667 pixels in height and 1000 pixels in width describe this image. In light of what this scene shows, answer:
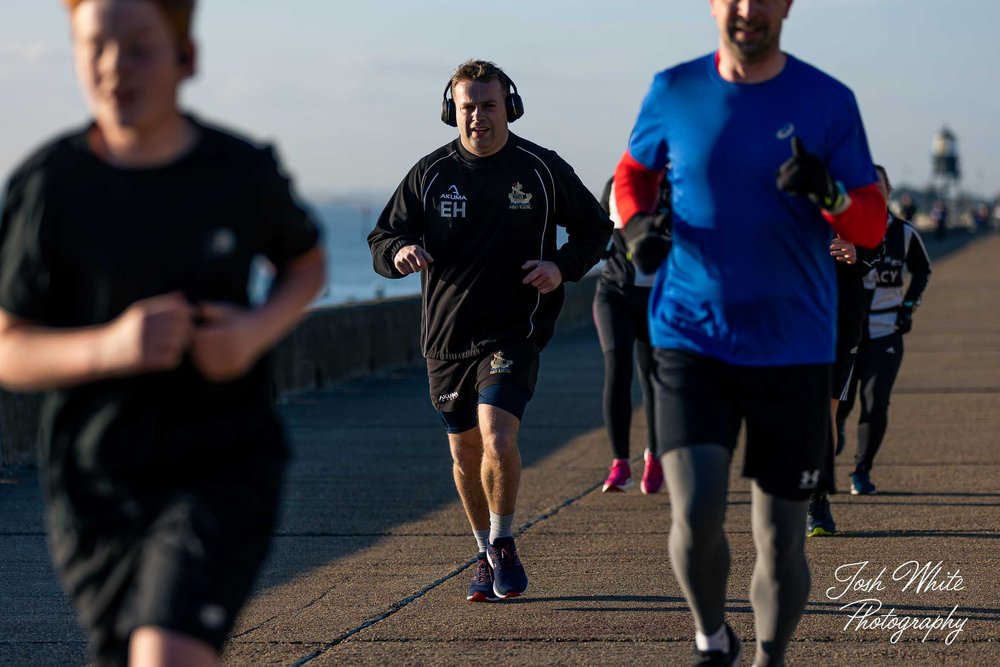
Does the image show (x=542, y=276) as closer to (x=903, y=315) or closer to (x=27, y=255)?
(x=903, y=315)

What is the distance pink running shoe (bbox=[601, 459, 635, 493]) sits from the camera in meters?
9.59

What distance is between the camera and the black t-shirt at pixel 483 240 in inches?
269

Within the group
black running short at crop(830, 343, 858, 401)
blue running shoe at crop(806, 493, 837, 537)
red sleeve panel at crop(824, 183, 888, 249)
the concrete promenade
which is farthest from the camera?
black running short at crop(830, 343, 858, 401)

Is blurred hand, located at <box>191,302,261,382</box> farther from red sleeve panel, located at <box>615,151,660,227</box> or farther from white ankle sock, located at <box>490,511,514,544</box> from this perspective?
white ankle sock, located at <box>490,511,514,544</box>

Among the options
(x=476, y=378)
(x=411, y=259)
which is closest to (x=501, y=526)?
(x=476, y=378)

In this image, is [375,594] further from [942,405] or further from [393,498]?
[942,405]

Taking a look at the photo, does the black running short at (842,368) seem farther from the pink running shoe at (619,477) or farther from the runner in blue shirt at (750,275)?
the runner in blue shirt at (750,275)

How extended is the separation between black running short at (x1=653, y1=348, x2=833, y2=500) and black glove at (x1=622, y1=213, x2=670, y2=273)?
29 cm

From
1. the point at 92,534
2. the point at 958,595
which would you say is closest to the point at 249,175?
the point at 92,534

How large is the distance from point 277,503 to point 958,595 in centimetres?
399

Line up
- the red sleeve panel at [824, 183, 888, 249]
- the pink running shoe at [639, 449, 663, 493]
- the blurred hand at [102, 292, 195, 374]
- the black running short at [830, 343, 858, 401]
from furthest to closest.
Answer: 1. the pink running shoe at [639, 449, 663, 493]
2. the black running short at [830, 343, 858, 401]
3. the red sleeve panel at [824, 183, 888, 249]
4. the blurred hand at [102, 292, 195, 374]

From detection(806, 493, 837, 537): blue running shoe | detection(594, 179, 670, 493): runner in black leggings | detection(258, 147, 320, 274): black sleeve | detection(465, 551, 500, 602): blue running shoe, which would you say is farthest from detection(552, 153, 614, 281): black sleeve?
detection(258, 147, 320, 274): black sleeve

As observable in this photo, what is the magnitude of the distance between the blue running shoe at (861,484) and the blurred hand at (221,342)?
6.66 m

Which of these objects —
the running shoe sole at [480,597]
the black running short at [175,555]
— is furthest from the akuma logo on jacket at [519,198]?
the black running short at [175,555]
